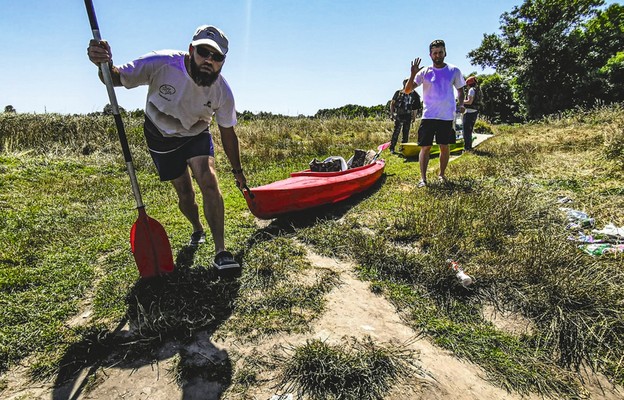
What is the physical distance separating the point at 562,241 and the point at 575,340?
113 cm

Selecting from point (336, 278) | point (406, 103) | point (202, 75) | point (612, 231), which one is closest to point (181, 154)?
point (202, 75)

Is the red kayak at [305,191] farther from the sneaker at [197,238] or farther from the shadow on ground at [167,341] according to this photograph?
the shadow on ground at [167,341]

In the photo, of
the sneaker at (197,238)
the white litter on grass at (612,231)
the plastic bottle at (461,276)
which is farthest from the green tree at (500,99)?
the sneaker at (197,238)

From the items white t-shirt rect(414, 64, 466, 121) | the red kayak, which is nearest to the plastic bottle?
the red kayak

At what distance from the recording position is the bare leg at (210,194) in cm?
287

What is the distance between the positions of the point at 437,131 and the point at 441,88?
65cm

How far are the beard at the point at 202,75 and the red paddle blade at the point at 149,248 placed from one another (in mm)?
1161

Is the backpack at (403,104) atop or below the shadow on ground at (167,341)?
atop

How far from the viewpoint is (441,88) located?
505 cm

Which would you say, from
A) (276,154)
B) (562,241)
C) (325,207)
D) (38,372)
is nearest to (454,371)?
(562,241)

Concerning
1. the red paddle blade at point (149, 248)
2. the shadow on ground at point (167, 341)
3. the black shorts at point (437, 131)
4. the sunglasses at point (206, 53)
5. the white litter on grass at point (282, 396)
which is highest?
the sunglasses at point (206, 53)

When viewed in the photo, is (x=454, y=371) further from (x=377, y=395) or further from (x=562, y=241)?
(x=562, y=241)

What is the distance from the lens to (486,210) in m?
3.77

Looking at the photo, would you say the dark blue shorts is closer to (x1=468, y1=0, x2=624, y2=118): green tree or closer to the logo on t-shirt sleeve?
the logo on t-shirt sleeve
